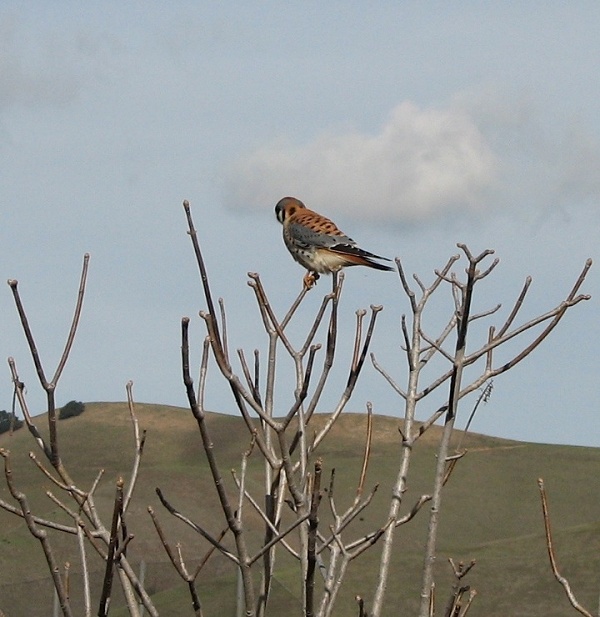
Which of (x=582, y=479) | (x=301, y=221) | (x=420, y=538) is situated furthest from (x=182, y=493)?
(x=301, y=221)

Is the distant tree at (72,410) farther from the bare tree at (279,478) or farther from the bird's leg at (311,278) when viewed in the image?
the bare tree at (279,478)

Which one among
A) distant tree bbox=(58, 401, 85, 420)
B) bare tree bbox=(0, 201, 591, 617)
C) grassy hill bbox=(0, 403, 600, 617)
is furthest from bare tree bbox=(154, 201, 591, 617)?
distant tree bbox=(58, 401, 85, 420)

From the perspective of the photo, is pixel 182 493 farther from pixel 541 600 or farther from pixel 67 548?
pixel 541 600

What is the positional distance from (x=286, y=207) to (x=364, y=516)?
176 ft

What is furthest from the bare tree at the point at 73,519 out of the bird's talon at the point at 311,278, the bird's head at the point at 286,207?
the bird's head at the point at 286,207

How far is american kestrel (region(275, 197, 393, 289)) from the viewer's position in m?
9.91

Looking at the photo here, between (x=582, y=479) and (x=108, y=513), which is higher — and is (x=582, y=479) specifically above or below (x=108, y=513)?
above

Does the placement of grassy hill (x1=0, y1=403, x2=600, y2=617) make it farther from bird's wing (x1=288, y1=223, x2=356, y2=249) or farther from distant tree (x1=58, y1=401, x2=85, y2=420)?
bird's wing (x1=288, y1=223, x2=356, y2=249)

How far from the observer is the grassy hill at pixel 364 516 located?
4247cm

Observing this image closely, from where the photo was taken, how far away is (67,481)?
4.04m

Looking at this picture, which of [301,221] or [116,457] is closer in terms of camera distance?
[301,221]

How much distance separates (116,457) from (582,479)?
3544 centimetres

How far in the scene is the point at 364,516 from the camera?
2516 inches

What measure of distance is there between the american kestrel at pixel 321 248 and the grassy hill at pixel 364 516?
1575 cm
